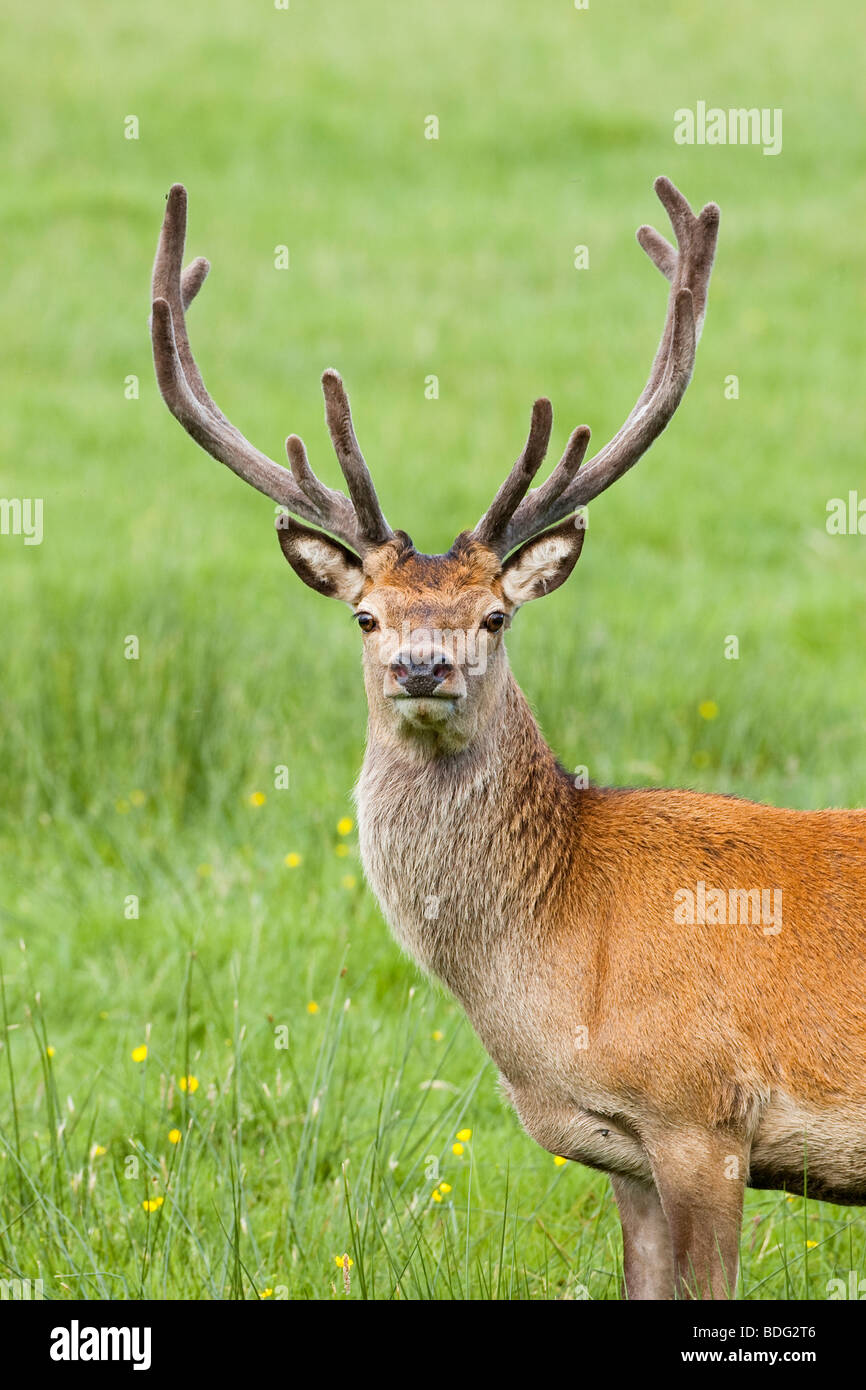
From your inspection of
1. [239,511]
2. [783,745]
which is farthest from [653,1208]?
[239,511]

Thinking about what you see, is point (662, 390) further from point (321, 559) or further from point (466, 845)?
point (466, 845)

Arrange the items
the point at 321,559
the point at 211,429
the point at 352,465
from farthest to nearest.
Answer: the point at 211,429 → the point at 321,559 → the point at 352,465

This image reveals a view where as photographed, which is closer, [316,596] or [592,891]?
[592,891]

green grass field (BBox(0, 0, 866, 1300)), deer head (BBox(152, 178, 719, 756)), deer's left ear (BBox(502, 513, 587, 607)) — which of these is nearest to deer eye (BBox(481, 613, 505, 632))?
deer head (BBox(152, 178, 719, 756))

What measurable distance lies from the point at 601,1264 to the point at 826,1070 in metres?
0.92

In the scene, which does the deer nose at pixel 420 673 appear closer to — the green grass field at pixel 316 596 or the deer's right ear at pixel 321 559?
the deer's right ear at pixel 321 559

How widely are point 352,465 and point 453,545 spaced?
1.06 ft

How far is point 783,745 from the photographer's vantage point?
7875mm

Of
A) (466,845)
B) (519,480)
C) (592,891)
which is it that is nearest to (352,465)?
(519,480)

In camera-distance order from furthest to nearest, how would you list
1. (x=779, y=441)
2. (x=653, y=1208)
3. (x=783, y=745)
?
(x=779, y=441), (x=783, y=745), (x=653, y=1208)

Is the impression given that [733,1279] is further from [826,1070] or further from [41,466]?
[41,466]

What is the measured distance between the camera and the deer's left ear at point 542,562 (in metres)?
4.34

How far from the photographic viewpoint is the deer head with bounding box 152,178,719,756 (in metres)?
4.08

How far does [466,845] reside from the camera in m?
4.32
